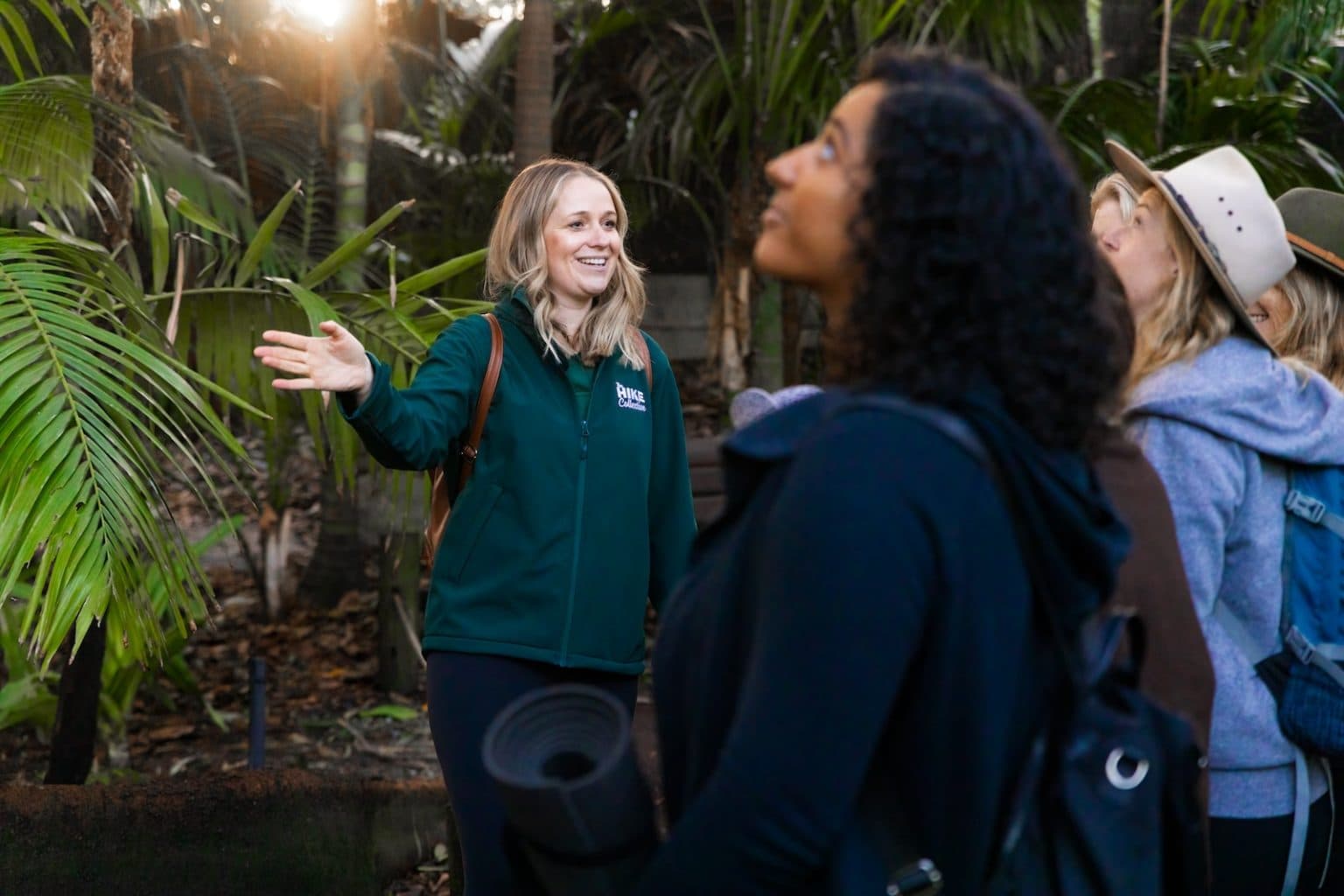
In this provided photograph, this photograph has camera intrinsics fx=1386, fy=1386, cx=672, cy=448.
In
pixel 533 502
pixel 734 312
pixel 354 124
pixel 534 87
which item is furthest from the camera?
pixel 734 312

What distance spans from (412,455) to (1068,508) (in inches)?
68.7

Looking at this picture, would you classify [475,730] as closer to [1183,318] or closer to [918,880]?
[1183,318]

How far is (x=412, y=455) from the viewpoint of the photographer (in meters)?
2.80

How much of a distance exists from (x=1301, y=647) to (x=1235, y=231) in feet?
2.14

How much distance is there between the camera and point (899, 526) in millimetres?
1214

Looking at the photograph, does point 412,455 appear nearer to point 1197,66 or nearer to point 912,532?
point 912,532

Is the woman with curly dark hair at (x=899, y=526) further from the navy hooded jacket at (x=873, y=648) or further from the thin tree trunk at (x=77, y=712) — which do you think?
the thin tree trunk at (x=77, y=712)

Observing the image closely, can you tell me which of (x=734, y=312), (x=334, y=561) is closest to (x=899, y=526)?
(x=734, y=312)

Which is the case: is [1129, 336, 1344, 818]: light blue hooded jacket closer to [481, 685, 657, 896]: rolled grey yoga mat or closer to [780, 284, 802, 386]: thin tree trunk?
[481, 685, 657, 896]: rolled grey yoga mat

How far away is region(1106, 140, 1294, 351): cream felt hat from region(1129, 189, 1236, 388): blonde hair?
0.8 inches

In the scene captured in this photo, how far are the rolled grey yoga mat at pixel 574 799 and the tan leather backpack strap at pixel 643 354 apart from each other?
179 centimetres

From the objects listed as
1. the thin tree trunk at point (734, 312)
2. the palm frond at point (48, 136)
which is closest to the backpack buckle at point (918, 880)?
the palm frond at point (48, 136)

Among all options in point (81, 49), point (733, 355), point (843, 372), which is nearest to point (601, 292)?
point (843, 372)

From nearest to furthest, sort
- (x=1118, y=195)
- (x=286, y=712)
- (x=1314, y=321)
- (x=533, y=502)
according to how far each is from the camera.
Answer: (x=1118, y=195), (x=1314, y=321), (x=533, y=502), (x=286, y=712)
